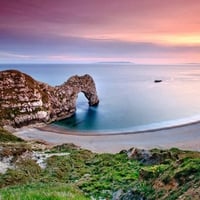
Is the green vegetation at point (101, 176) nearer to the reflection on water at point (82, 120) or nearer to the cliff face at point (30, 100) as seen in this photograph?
the cliff face at point (30, 100)

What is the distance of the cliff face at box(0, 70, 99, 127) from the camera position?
231 feet

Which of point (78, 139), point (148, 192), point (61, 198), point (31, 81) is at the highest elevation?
point (31, 81)

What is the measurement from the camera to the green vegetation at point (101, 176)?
10.5m

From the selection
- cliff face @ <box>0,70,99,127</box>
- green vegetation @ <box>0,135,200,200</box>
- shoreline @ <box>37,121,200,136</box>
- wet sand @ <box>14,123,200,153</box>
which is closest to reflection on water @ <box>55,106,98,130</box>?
cliff face @ <box>0,70,99,127</box>

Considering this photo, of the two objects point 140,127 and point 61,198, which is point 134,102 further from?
point 61,198

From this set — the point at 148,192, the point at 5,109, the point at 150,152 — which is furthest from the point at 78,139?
the point at 148,192

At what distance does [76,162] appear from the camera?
103ft

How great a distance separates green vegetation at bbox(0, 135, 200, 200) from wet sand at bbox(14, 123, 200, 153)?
14.6 metres

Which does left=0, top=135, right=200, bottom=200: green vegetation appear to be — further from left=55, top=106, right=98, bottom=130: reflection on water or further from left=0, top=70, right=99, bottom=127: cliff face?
left=55, top=106, right=98, bottom=130: reflection on water

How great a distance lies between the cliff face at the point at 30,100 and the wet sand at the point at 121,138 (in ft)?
12.7

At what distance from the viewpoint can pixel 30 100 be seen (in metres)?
74.4

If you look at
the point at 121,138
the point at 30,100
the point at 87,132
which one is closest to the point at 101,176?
the point at 121,138

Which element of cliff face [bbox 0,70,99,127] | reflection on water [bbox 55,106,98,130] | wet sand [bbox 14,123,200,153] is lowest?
wet sand [bbox 14,123,200,153]

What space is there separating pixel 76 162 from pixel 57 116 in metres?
49.5
